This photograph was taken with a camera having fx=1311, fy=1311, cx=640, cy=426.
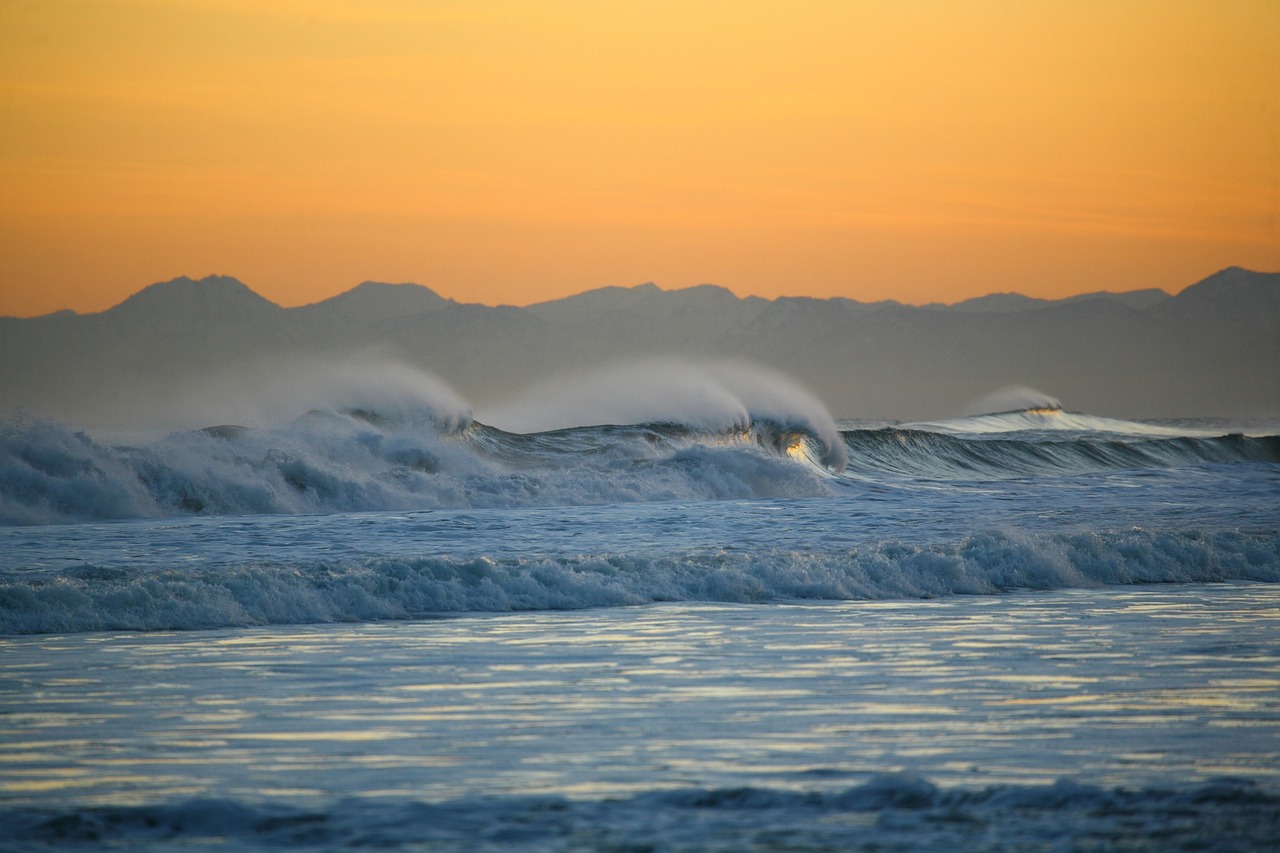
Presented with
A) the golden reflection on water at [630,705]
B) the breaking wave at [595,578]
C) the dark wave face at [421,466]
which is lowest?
the golden reflection on water at [630,705]

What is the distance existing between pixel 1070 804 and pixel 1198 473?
2699 cm

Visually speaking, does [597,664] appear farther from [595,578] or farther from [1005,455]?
[1005,455]

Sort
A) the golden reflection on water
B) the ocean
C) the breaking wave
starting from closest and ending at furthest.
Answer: the ocean
the golden reflection on water
the breaking wave

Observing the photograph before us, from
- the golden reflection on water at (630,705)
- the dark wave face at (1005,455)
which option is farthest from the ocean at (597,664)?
the dark wave face at (1005,455)

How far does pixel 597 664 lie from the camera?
8.24 metres

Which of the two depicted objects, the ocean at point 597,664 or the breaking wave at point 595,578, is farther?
the breaking wave at point 595,578

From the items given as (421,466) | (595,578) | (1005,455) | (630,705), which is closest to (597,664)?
(630,705)

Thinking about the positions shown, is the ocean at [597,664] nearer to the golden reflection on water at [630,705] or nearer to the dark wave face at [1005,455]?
the golden reflection on water at [630,705]

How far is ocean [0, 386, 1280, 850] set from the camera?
188 inches

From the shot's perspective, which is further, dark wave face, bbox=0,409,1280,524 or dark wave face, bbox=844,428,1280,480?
dark wave face, bbox=844,428,1280,480

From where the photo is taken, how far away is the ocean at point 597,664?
15.7ft

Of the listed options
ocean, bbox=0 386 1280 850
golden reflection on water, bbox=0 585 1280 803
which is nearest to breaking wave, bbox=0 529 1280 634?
ocean, bbox=0 386 1280 850

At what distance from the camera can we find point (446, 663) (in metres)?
8.33

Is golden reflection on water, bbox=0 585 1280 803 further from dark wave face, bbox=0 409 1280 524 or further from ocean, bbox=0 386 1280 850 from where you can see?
dark wave face, bbox=0 409 1280 524
